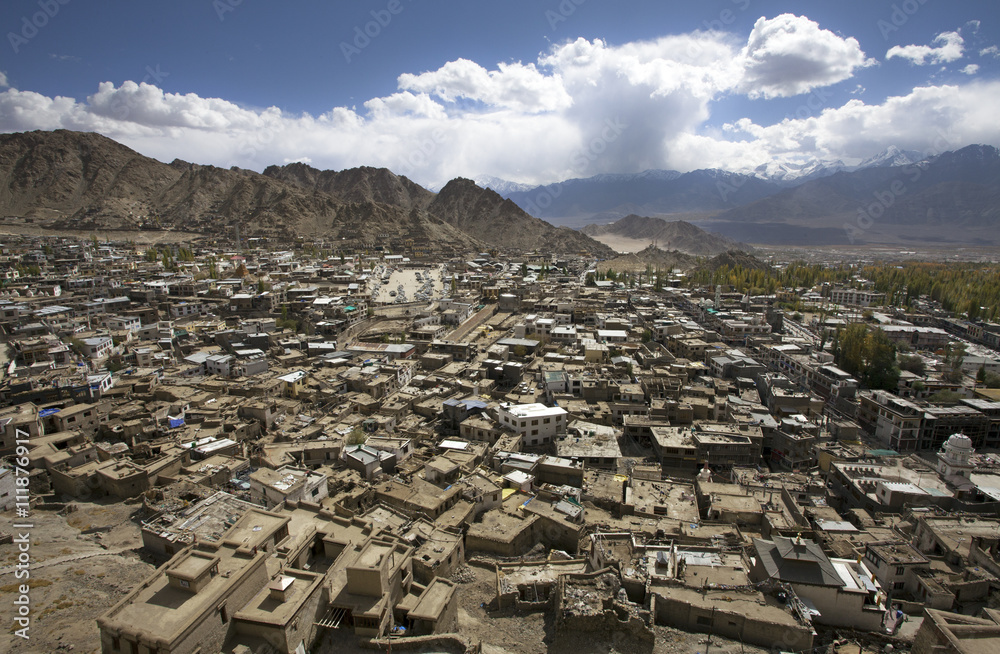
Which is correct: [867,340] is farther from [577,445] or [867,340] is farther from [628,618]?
[628,618]

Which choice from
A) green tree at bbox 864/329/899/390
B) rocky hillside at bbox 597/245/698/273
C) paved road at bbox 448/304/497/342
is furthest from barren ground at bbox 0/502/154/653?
rocky hillside at bbox 597/245/698/273

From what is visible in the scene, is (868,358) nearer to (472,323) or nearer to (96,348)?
(472,323)

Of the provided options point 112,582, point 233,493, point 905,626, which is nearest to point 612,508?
point 905,626

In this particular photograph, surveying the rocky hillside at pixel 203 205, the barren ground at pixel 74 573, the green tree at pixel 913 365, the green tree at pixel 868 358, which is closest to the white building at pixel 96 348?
the barren ground at pixel 74 573

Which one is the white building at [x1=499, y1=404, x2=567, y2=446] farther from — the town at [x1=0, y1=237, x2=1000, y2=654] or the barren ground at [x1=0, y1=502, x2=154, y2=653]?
the barren ground at [x1=0, y1=502, x2=154, y2=653]

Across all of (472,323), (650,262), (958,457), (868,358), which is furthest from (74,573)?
(650,262)

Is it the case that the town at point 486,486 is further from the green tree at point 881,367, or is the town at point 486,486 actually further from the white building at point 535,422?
the green tree at point 881,367
